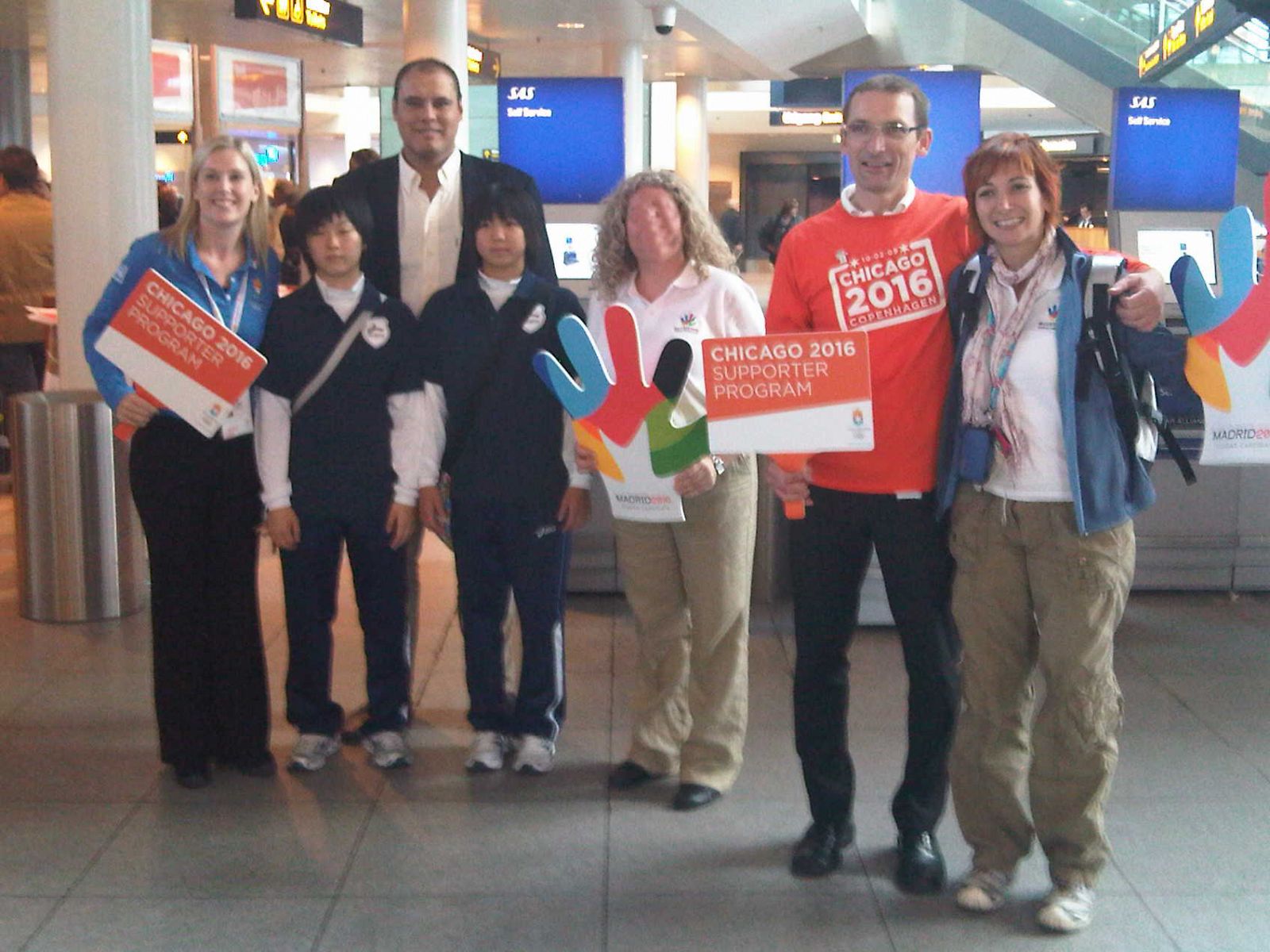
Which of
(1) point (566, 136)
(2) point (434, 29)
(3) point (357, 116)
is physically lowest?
(1) point (566, 136)

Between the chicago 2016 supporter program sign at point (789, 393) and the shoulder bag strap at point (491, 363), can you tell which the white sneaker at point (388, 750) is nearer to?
the shoulder bag strap at point (491, 363)

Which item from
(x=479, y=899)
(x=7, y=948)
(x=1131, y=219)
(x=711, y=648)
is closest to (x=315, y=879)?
(x=479, y=899)

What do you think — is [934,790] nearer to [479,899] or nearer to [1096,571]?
[1096,571]

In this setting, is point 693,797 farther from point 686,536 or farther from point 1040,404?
point 1040,404

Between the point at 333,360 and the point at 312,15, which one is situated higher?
the point at 312,15

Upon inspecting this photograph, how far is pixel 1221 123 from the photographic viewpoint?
6.56 meters

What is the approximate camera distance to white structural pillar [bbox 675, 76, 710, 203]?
23.3 metres

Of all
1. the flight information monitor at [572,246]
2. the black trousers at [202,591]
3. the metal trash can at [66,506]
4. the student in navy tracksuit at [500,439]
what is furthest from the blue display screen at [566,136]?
the black trousers at [202,591]

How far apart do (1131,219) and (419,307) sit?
3736mm

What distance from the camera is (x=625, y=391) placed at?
3354 mm

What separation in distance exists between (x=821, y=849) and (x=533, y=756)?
94 centimetres

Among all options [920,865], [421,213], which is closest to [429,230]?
[421,213]

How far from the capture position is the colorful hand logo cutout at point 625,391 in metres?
3.32

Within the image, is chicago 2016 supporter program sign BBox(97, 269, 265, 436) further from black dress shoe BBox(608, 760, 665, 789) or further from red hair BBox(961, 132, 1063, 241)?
red hair BBox(961, 132, 1063, 241)
